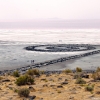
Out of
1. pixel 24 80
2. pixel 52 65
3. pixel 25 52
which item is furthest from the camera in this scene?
pixel 25 52

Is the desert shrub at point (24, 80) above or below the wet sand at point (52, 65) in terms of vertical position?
above

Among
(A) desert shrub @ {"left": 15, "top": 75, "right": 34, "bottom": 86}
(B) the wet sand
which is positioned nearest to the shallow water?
(B) the wet sand

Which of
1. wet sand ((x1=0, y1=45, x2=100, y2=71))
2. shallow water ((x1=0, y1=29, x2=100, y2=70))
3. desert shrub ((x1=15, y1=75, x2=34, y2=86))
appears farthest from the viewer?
shallow water ((x1=0, y1=29, x2=100, y2=70))

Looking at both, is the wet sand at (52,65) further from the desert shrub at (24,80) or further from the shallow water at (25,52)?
the desert shrub at (24,80)

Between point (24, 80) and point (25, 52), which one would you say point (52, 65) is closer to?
point (25, 52)

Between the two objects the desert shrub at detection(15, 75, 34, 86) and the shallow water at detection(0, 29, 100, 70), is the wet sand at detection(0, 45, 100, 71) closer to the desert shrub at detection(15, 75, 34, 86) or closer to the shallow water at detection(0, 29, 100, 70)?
the shallow water at detection(0, 29, 100, 70)

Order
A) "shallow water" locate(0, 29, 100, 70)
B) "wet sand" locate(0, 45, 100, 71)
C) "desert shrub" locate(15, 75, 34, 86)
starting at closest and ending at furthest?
"desert shrub" locate(15, 75, 34, 86) → "wet sand" locate(0, 45, 100, 71) → "shallow water" locate(0, 29, 100, 70)

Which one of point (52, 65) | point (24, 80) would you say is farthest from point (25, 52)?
point (24, 80)

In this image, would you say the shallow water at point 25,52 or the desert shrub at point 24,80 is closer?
the desert shrub at point 24,80

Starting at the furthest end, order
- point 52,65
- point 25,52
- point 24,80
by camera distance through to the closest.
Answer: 1. point 25,52
2. point 52,65
3. point 24,80

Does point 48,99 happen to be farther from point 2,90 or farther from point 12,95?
point 2,90

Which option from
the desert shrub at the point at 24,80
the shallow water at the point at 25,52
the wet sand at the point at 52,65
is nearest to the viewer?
the desert shrub at the point at 24,80

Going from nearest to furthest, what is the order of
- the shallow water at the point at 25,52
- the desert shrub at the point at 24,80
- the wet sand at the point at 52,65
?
the desert shrub at the point at 24,80
the wet sand at the point at 52,65
the shallow water at the point at 25,52

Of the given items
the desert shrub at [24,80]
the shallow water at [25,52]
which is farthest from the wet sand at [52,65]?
the desert shrub at [24,80]
